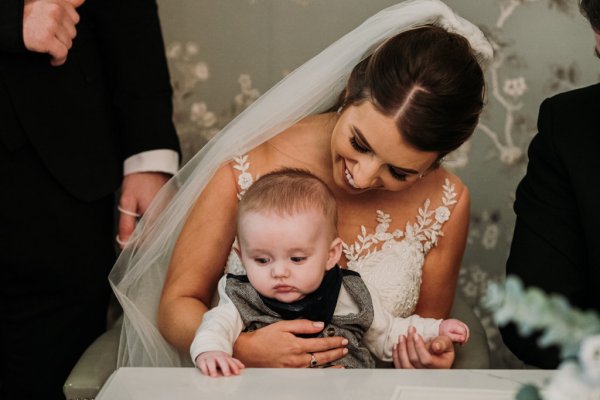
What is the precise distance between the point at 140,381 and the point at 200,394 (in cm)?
11

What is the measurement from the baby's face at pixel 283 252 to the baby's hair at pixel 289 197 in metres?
0.02

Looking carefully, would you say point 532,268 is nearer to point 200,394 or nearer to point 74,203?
point 200,394

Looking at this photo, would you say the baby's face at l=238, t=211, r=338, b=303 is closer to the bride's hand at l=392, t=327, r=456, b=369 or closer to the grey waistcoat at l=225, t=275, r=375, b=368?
the grey waistcoat at l=225, t=275, r=375, b=368

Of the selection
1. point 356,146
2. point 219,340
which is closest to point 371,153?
point 356,146

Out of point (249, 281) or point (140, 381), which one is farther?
point (249, 281)

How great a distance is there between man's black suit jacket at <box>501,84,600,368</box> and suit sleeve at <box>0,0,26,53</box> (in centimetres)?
124

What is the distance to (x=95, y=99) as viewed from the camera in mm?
2268

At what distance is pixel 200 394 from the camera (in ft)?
4.53

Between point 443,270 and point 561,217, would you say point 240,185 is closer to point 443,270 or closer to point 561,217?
point 443,270

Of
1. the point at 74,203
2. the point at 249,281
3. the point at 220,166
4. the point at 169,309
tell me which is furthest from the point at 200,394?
the point at 74,203

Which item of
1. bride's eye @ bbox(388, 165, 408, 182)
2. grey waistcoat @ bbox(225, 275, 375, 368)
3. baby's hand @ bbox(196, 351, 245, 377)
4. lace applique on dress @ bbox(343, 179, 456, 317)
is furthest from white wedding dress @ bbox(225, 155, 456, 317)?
baby's hand @ bbox(196, 351, 245, 377)

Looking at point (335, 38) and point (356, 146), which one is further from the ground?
point (335, 38)

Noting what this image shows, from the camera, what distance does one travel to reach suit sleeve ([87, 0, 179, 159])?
227 centimetres

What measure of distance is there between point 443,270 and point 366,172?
1.51 feet
